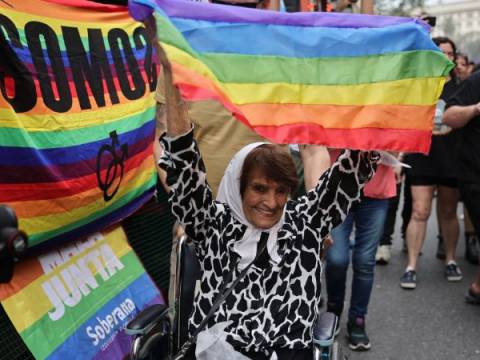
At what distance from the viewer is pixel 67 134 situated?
2691mm

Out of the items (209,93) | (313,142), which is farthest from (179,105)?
(313,142)

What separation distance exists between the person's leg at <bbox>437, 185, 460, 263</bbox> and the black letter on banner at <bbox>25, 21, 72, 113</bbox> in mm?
3788

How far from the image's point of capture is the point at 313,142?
2025 mm

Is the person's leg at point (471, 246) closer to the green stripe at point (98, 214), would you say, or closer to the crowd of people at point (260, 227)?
the green stripe at point (98, 214)

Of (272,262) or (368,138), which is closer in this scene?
(368,138)

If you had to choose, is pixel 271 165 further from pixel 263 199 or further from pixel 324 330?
pixel 324 330

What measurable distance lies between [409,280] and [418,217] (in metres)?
0.56

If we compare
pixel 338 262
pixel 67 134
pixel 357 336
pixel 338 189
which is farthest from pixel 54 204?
pixel 357 336

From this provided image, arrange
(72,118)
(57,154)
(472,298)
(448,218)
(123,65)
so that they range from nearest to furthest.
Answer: (57,154), (72,118), (123,65), (472,298), (448,218)

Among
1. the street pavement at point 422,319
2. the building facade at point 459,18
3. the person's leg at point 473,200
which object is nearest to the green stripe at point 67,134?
the street pavement at point 422,319

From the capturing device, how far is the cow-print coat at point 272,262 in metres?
2.42

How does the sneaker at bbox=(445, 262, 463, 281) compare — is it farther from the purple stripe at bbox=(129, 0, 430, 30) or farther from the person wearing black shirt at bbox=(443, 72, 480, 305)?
the purple stripe at bbox=(129, 0, 430, 30)

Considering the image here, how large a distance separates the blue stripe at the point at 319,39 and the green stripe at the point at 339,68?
0.07 feet

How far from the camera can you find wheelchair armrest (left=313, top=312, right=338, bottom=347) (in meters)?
2.38
